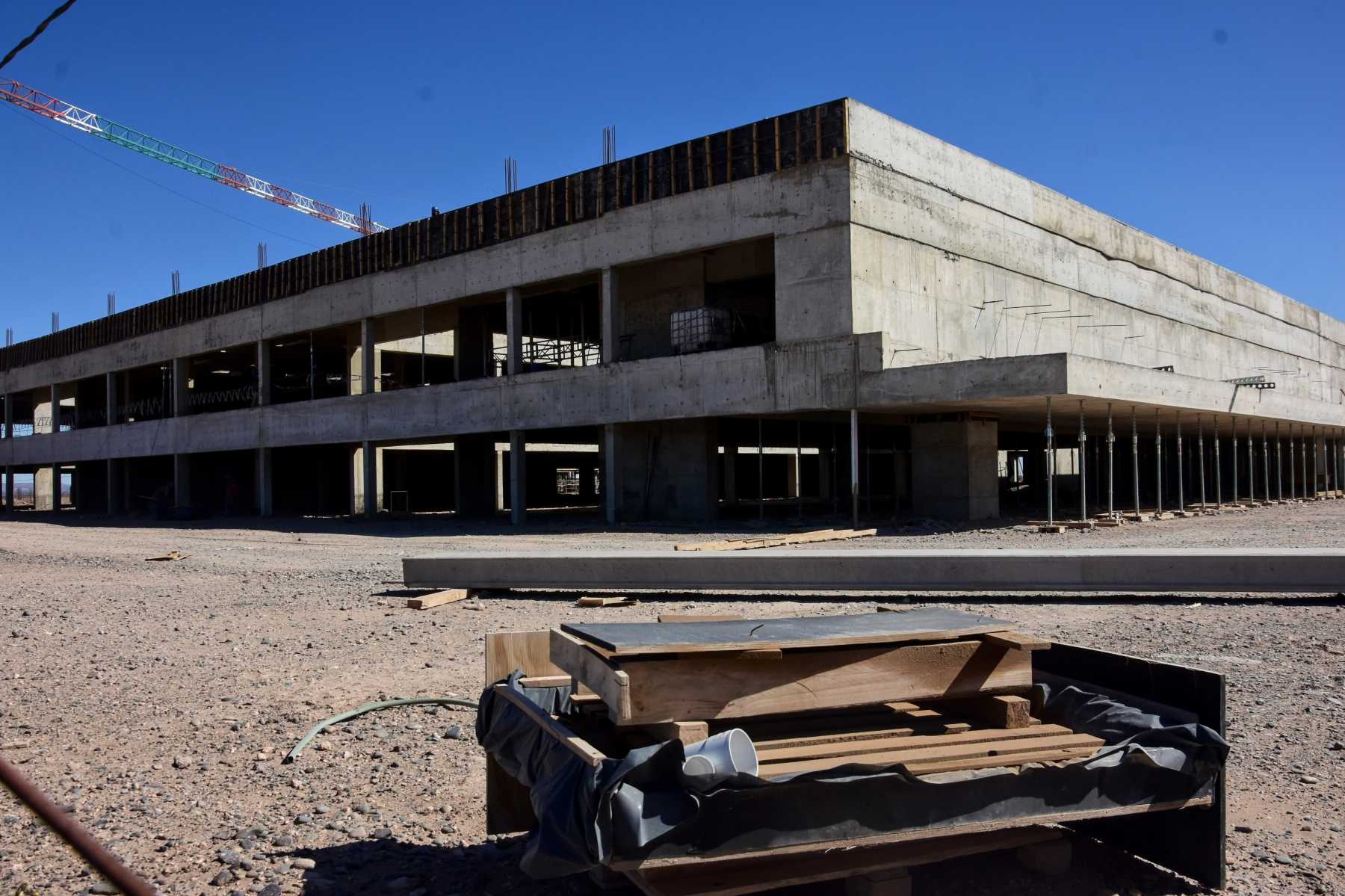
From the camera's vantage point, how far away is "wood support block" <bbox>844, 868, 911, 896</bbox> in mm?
3586

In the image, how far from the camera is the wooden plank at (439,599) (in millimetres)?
12070

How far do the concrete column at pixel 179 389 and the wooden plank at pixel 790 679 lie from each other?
46796 millimetres

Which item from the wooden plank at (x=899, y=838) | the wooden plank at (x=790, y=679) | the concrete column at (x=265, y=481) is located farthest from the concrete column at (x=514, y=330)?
the wooden plank at (x=899, y=838)

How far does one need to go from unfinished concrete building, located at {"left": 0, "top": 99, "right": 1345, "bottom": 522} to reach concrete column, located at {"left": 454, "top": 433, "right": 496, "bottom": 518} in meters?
0.10

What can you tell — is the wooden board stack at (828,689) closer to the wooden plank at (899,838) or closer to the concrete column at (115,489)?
the wooden plank at (899,838)

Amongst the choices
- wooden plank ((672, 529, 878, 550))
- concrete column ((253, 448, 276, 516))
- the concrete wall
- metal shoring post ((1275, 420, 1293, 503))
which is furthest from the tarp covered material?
concrete column ((253, 448, 276, 516))

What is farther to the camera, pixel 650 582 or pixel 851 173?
pixel 851 173

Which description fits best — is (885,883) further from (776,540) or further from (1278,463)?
(1278,463)

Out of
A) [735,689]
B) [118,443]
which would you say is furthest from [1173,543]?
[118,443]

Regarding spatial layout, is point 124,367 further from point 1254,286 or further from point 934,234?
point 1254,286

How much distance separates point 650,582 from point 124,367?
150ft

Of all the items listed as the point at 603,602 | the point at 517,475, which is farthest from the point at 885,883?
the point at 517,475

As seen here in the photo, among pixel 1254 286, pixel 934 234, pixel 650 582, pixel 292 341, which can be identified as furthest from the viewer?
pixel 1254 286

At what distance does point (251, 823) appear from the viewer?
5027 millimetres
